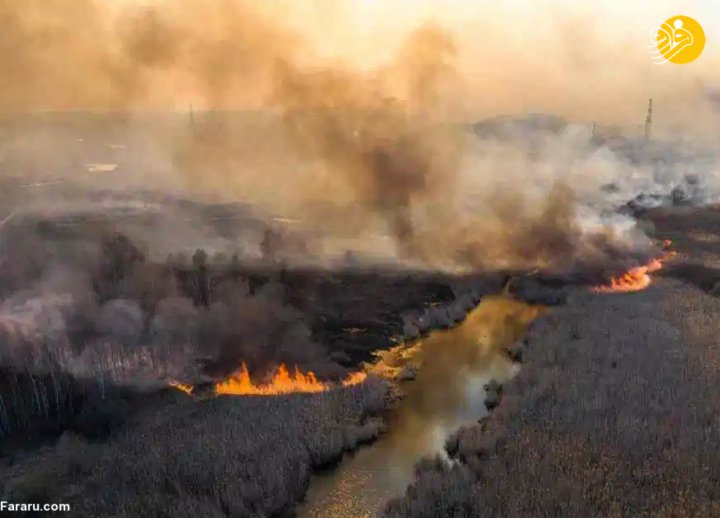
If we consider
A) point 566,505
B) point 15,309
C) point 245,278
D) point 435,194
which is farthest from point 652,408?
point 435,194

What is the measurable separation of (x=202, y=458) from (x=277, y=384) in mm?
6037

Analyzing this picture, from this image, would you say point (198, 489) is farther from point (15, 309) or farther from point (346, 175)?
point (346, 175)

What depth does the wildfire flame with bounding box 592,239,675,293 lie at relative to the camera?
1589 inches

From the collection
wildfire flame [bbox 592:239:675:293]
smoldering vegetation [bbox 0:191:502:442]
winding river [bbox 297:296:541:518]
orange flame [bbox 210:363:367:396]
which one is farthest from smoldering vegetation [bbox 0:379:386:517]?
wildfire flame [bbox 592:239:675:293]

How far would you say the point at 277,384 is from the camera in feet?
84.2

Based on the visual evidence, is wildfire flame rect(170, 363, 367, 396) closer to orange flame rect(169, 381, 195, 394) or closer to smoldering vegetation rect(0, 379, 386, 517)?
orange flame rect(169, 381, 195, 394)

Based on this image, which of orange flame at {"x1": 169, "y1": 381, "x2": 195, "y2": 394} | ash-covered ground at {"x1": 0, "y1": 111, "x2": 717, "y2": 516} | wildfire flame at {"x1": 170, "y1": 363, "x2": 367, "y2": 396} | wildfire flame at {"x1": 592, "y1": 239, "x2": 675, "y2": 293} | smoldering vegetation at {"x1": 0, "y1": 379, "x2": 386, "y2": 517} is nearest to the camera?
smoldering vegetation at {"x1": 0, "y1": 379, "x2": 386, "y2": 517}

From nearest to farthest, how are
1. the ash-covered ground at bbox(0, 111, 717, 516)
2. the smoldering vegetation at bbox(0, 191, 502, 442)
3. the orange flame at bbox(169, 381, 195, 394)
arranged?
the ash-covered ground at bbox(0, 111, 717, 516)
the smoldering vegetation at bbox(0, 191, 502, 442)
the orange flame at bbox(169, 381, 195, 394)

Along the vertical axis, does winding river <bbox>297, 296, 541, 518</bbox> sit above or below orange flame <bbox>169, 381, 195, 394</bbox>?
below

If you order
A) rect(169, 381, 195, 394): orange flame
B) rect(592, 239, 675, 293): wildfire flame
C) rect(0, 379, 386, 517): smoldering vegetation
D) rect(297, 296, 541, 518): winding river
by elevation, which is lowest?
rect(297, 296, 541, 518): winding river

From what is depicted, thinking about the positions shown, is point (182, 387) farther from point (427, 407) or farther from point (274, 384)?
point (427, 407)

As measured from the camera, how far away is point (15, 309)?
27984 mm

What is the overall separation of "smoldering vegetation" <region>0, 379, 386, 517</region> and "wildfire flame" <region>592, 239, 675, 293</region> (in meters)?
22.5

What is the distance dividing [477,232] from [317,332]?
21.9 metres
